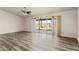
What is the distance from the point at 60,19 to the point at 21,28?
7311 millimetres

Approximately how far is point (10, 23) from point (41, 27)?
14.9 feet

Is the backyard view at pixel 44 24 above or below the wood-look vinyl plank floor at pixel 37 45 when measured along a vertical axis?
above

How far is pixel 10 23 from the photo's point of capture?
1230cm

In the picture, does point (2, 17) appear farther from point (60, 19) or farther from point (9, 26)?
point (60, 19)

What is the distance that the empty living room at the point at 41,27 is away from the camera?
6404 millimetres

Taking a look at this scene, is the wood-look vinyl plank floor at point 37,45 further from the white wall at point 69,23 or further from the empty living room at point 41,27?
the white wall at point 69,23

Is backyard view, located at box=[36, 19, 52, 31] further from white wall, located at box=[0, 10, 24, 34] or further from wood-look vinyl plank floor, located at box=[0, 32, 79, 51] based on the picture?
wood-look vinyl plank floor, located at box=[0, 32, 79, 51]

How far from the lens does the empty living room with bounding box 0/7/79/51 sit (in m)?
6.40

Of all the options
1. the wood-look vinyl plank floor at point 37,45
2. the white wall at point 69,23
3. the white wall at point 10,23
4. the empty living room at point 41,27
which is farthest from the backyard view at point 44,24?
the wood-look vinyl plank floor at point 37,45

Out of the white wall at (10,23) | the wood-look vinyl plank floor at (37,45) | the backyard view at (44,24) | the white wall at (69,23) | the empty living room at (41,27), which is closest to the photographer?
the wood-look vinyl plank floor at (37,45)

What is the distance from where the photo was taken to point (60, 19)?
33.2 feet
